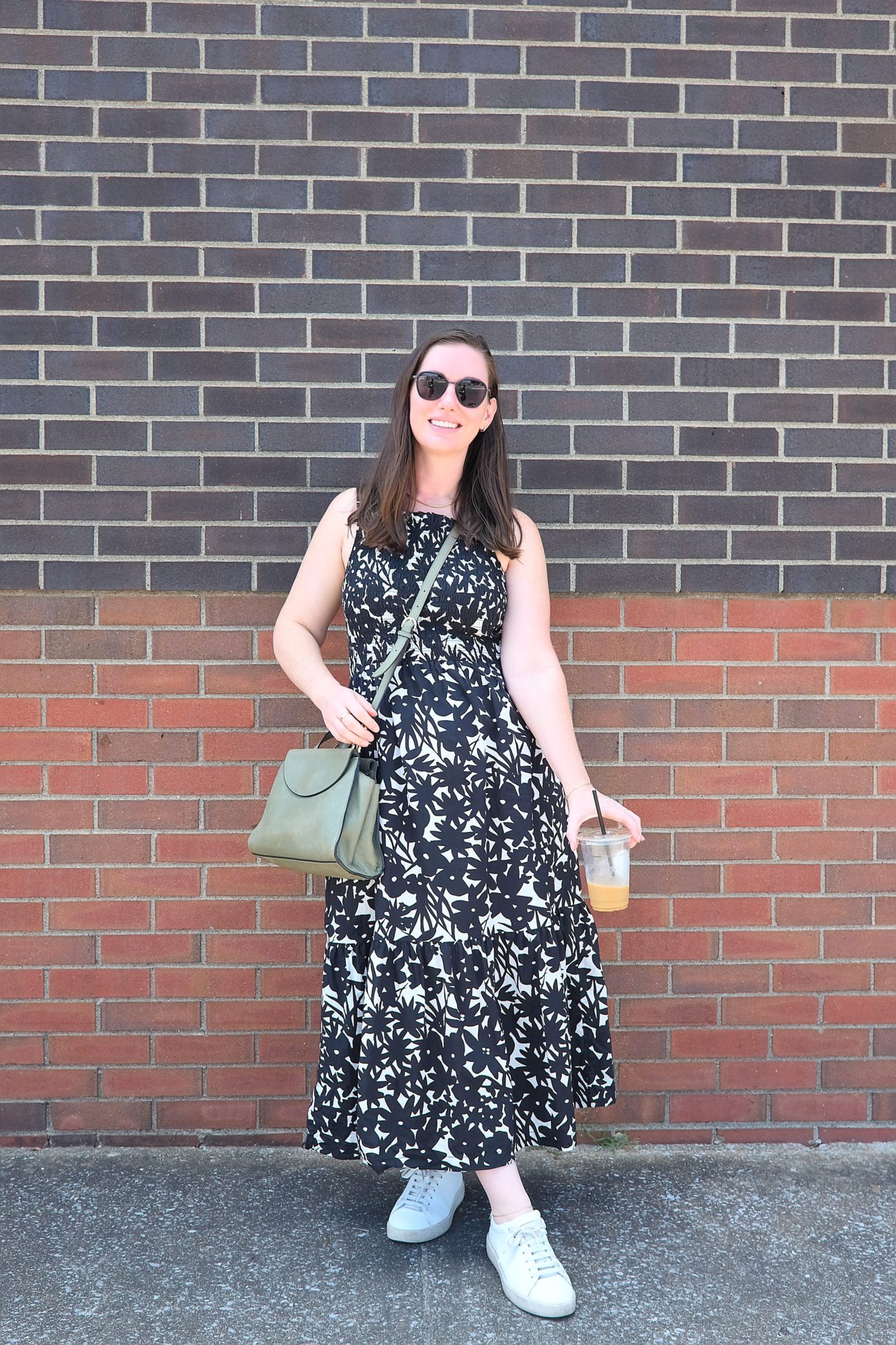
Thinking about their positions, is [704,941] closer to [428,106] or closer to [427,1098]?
[427,1098]

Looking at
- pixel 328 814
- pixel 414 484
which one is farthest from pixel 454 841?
pixel 414 484

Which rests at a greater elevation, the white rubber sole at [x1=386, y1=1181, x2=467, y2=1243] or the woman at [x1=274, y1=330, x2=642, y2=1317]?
the woman at [x1=274, y1=330, x2=642, y2=1317]

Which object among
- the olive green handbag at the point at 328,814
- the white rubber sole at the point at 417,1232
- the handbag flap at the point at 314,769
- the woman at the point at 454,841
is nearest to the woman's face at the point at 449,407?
the woman at the point at 454,841

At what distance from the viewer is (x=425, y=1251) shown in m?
2.72

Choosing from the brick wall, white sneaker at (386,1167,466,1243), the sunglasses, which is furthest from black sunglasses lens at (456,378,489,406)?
white sneaker at (386,1167,466,1243)

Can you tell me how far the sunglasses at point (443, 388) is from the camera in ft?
8.48

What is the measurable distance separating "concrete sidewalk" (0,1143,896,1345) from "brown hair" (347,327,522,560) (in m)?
1.63

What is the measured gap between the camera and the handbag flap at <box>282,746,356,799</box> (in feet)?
8.23

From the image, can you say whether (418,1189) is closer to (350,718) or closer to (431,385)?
(350,718)

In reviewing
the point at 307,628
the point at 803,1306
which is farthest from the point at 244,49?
the point at 803,1306

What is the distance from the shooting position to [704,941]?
→ 3.27 metres

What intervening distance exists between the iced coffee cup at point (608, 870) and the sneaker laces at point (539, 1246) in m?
0.77

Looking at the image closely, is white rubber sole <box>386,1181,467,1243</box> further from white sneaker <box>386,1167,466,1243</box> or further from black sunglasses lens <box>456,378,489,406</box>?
black sunglasses lens <box>456,378,489,406</box>

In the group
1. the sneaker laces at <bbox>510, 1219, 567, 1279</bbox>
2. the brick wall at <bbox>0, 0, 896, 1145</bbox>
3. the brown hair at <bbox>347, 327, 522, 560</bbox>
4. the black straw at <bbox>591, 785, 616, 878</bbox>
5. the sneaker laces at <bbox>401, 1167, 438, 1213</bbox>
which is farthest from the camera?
the brick wall at <bbox>0, 0, 896, 1145</bbox>
